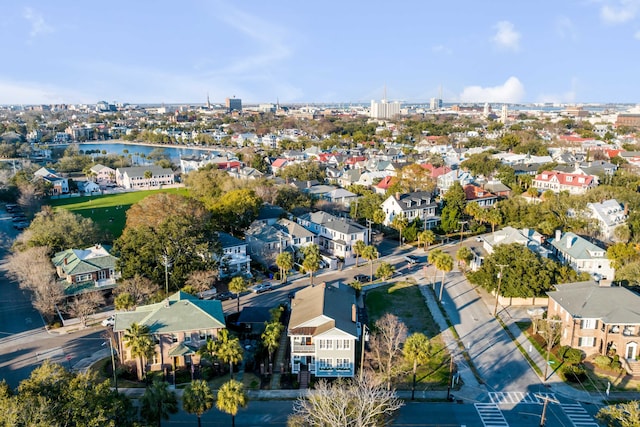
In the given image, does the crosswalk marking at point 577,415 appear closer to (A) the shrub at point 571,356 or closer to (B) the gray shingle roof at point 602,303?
(A) the shrub at point 571,356

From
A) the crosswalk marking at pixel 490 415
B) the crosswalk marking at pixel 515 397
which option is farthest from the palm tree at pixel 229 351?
the crosswalk marking at pixel 515 397

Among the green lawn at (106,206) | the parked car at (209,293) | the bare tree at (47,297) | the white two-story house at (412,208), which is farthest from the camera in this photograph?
the green lawn at (106,206)

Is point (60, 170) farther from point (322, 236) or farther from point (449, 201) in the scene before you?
point (449, 201)

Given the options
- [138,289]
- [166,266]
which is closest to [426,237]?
[166,266]

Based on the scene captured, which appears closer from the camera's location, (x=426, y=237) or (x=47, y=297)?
(x=47, y=297)

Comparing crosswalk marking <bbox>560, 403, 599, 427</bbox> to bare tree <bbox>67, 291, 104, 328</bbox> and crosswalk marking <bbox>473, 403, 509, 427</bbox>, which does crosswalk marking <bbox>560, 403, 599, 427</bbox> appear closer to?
crosswalk marking <bbox>473, 403, 509, 427</bbox>

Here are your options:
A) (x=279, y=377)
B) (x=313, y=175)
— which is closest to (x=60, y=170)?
(x=313, y=175)

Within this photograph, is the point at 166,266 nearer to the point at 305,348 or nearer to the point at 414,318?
the point at 305,348
